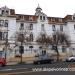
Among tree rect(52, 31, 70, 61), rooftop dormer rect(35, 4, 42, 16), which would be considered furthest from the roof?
tree rect(52, 31, 70, 61)

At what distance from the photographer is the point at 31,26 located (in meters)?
62.2

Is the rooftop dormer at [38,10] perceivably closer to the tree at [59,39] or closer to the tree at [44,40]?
the tree at [44,40]

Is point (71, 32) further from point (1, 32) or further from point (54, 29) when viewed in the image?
point (1, 32)

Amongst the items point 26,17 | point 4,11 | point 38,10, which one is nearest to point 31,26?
point 26,17

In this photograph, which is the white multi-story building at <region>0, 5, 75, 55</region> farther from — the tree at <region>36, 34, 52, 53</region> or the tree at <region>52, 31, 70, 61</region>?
the tree at <region>52, 31, 70, 61</region>

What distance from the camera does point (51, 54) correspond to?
2377 inches

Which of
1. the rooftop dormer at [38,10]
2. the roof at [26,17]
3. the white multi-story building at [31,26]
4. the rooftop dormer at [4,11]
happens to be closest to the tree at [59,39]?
the white multi-story building at [31,26]

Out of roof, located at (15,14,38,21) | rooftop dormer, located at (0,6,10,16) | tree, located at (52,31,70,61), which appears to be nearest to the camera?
rooftop dormer, located at (0,6,10,16)

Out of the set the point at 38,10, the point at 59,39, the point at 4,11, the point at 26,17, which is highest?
the point at 38,10

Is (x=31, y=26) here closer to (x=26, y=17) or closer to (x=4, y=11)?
(x=26, y=17)

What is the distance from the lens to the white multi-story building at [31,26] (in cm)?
5816

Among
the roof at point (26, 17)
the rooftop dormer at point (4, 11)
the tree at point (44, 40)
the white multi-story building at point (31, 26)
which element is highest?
the rooftop dormer at point (4, 11)

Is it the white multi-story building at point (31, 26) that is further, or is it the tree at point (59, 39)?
the tree at point (59, 39)

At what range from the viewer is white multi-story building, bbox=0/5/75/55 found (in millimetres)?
58156
